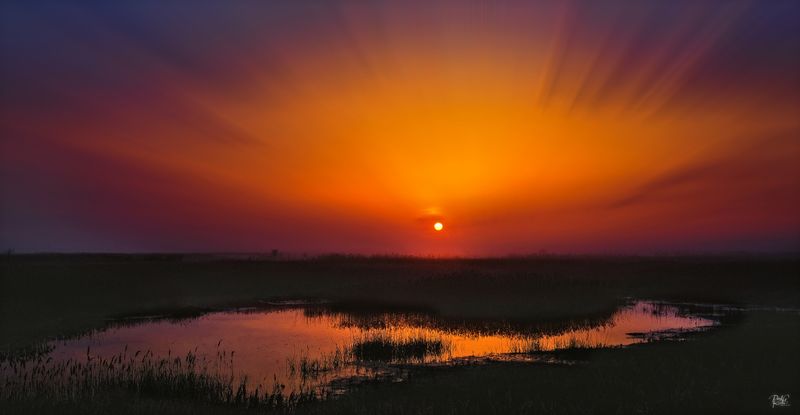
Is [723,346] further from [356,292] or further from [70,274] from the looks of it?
[70,274]

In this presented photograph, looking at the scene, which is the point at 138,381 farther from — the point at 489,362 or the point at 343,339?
the point at 489,362

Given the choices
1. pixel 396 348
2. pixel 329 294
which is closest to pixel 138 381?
pixel 396 348

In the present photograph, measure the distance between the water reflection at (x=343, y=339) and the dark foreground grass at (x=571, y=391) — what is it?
2.85 meters

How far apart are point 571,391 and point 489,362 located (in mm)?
6218

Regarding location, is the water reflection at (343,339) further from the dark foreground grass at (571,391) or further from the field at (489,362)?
the dark foreground grass at (571,391)

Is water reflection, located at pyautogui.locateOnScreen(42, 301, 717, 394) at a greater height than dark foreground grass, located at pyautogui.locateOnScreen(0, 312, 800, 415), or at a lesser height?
lesser

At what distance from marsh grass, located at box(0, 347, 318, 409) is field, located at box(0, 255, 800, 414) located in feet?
0.48

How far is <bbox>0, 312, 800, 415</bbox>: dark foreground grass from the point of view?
15.2 metres

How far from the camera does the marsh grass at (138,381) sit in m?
17.0

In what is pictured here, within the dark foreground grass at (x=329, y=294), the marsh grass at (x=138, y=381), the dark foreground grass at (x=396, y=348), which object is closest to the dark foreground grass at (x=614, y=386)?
the marsh grass at (x=138, y=381)

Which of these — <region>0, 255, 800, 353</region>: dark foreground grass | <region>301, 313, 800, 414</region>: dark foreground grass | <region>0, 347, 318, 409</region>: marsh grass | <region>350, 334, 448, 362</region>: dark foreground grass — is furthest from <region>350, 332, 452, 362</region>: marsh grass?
<region>0, 255, 800, 353</region>: dark foreground grass

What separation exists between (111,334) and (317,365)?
1588 centimetres

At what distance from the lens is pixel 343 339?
2950 cm

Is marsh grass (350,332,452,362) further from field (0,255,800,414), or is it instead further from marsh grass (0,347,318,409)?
marsh grass (0,347,318,409)
